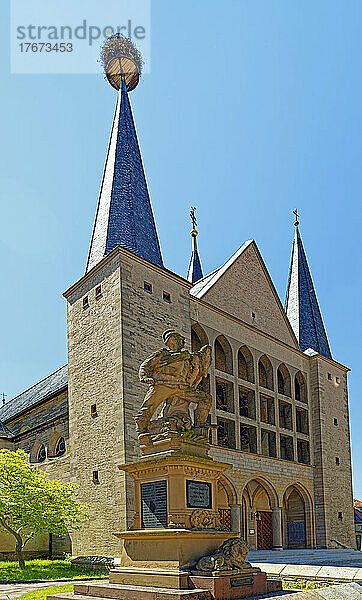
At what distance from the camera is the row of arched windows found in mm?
29609

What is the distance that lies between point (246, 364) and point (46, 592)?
20985mm

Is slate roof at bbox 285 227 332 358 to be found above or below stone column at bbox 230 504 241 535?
above

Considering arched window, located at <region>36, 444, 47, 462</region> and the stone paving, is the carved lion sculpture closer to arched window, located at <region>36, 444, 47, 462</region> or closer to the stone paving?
the stone paving

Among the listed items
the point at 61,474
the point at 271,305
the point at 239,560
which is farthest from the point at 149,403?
the point at 271,305

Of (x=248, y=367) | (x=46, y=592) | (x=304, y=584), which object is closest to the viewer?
(x=46, y=592)

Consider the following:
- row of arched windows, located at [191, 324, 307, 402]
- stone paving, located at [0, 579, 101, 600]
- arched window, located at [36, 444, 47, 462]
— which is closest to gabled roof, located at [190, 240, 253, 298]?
row of arched windows, located at [191, 324, 307, 402]

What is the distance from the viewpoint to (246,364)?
32.5 meters

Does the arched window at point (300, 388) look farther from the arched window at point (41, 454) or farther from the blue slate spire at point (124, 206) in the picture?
the arched window at point (41, 454)

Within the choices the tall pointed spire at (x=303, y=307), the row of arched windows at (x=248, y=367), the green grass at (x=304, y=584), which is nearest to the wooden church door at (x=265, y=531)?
the row of arched windows at (x=248, y=367)

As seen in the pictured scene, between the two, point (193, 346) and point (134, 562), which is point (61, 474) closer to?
point (193, 346)

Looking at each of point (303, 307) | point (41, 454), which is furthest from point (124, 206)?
point (303, 307)

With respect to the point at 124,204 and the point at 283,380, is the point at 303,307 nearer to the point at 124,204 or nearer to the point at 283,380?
the point at 283,380

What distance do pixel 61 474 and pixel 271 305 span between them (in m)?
15.6

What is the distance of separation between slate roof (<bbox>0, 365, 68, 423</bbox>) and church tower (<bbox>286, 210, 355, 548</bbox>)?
14.9 meters
